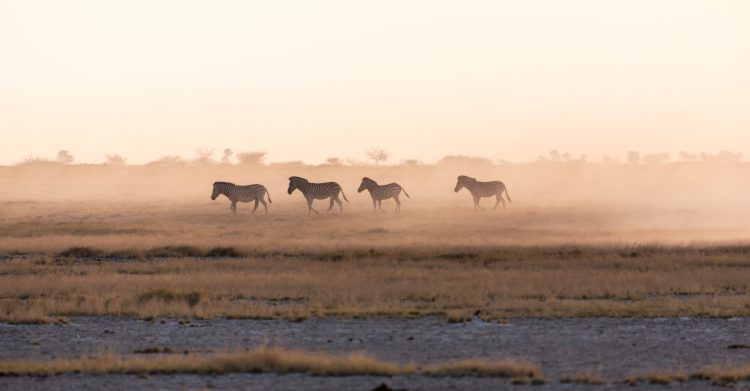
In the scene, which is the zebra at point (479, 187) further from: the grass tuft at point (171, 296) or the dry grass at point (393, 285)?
the grass tuft at point (171, 296)

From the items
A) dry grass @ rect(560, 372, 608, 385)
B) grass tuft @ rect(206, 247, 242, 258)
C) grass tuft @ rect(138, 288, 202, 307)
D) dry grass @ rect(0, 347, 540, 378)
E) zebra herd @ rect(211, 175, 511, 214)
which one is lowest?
dry grass @ rect(560, 372, 608, 385)

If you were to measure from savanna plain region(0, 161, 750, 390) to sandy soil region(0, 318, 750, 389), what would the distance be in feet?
0.17

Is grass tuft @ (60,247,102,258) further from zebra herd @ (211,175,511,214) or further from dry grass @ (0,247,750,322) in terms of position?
zebra herd @ (211,175,511,214)

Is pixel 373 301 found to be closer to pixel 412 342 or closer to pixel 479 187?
pixel 412 342

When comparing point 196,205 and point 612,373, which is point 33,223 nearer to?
point 196,205

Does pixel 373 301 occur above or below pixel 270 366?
above

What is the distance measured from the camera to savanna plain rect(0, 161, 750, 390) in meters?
16.0

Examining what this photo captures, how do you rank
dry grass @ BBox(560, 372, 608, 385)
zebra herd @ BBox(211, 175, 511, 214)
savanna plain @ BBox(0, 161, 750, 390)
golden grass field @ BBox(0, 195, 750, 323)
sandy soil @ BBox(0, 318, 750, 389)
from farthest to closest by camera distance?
zebra herd @ BBox(211, 175, 511, 214), golden grass field @ BBox(0, 195, 750, 323), savanna plain @ BBox(0, 161, 750, 390), sandy soil @ BBox(0, 318, 750, 389), dry grass @ BBox(560, 372, 608, 385)

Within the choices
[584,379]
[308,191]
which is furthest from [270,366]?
[308,191]

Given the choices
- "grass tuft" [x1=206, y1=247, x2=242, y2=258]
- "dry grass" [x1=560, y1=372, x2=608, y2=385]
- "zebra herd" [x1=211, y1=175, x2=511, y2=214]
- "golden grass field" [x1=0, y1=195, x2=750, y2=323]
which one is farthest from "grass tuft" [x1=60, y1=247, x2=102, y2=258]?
"dry grass" [x1=560, y1=372, x2=608, y2=385]

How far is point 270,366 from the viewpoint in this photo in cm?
1623

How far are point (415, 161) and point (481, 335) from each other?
363ft

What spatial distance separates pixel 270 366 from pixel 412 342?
3693mm

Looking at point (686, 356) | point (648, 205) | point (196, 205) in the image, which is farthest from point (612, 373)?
point (648, 205)
